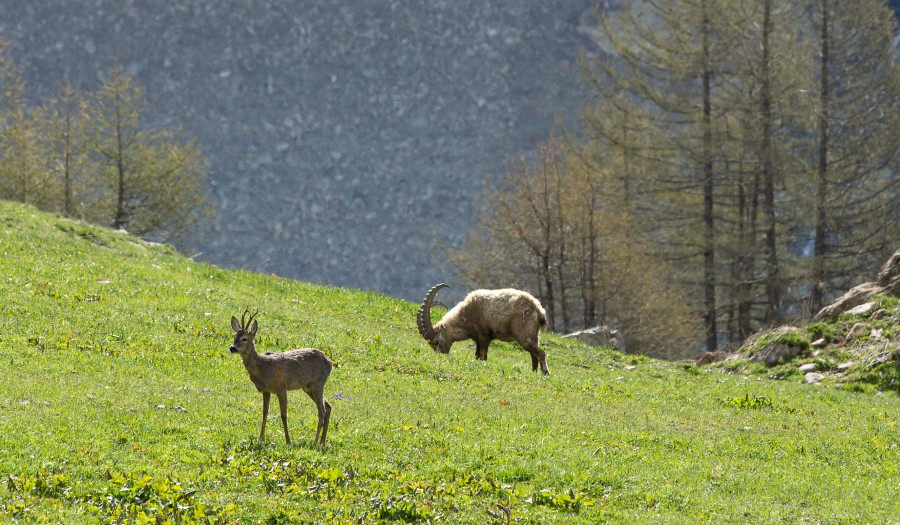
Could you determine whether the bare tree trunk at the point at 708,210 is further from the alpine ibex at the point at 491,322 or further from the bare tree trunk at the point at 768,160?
the alpine ibex at the point at 491,322

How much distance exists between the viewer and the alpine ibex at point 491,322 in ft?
84.5

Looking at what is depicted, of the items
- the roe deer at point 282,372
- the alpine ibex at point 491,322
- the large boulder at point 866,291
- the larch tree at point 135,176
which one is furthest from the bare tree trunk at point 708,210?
the roe deer at point 282,372

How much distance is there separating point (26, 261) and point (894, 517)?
23.9m

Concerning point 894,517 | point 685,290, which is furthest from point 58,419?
point 685,290

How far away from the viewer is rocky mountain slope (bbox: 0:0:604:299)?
81.9 meters

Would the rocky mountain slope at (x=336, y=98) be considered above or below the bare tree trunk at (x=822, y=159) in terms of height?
above

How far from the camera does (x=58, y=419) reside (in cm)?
1446

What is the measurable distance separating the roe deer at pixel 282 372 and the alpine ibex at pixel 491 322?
11.8 meters

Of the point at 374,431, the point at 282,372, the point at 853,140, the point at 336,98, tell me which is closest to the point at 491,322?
the point at 374,431

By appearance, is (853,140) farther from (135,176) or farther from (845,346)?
(135,176)

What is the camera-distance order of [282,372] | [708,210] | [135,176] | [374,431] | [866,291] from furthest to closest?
[135,176]
[708,210]
[866,291]
[374,431]
[282,372]

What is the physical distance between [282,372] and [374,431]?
2.39m

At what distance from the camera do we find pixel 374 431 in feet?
51.0

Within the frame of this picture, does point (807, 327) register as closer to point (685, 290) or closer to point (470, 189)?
point (685, 290)
